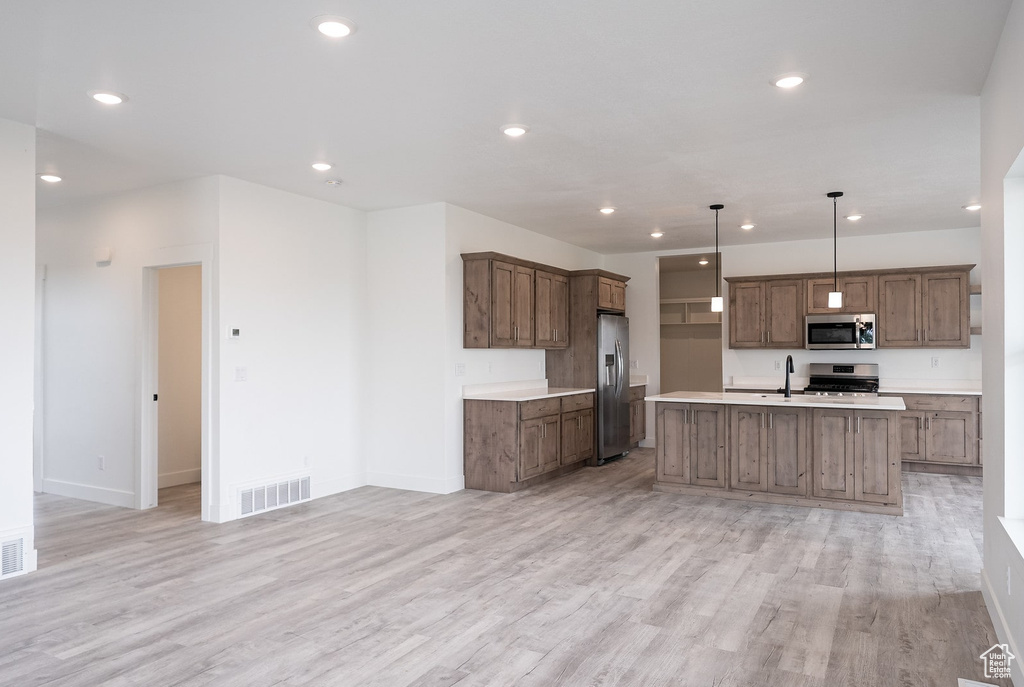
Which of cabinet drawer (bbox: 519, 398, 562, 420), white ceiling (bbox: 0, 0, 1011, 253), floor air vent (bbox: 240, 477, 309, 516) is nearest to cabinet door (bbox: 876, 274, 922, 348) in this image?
white ceiling (bbox: 0, 0, 1011, 253)

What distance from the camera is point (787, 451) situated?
5.80m

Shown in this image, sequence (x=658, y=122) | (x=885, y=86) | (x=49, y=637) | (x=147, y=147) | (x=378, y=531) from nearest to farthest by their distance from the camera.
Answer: (x=49, y=637), (x=885, y=86), (x=658, y=122), (x=147, y=147), (x=378, y=531)

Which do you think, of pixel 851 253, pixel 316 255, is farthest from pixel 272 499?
pixel 851 253

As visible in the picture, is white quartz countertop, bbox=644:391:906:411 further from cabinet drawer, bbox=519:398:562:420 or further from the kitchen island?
cabinet drawer, bbox=519:398:562:420

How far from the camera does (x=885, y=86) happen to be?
11.6 feet

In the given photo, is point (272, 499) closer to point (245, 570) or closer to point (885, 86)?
point (245, 570)

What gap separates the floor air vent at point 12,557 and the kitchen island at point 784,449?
489cm

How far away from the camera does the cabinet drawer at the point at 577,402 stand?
23.6ft

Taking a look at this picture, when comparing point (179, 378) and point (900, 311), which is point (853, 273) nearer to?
point (900, 311)

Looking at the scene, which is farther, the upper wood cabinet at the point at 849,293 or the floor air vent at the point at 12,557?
the upper wood cabinet at the point at 849,293

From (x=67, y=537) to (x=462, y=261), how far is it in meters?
3.92

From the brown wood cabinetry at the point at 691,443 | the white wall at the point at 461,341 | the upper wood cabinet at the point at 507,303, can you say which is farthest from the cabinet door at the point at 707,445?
the white wall at the point at 461,341

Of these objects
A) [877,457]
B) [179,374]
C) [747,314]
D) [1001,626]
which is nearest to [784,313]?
[747,314]

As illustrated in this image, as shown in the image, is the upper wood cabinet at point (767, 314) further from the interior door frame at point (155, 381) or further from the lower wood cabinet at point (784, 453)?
the interior door frame at point (155, 381)
